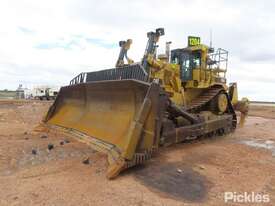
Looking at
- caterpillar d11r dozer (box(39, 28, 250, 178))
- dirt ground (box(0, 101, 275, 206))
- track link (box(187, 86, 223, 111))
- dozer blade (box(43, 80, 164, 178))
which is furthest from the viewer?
track link (box(187, 86, 223, 111))

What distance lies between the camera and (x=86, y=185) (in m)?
4.05

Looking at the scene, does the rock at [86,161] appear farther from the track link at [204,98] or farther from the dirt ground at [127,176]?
the track link at [204,98]

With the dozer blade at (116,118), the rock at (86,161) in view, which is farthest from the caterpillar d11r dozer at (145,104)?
the rock at (86,161)

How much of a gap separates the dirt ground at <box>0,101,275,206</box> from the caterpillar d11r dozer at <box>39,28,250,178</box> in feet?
1.04

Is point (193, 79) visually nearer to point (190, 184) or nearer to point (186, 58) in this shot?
point (186, 58)

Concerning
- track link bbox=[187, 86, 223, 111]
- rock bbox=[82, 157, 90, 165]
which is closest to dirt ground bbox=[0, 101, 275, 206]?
rock bbox=[82, 157, 90, 165]

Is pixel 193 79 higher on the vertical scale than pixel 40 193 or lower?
higher

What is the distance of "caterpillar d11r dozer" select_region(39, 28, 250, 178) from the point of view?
486 cm

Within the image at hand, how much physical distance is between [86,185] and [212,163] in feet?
9.26

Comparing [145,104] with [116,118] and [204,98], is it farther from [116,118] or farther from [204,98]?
[204,98]

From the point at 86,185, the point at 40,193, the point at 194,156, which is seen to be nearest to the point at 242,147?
the point at 194,156

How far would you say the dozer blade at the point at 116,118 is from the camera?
4617mm

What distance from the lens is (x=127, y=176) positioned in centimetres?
451

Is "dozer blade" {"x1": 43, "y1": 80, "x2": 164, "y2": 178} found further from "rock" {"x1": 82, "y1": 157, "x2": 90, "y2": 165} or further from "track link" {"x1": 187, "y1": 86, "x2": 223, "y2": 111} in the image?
"track link" {"x1": 187, "y1": 86, "x2": 223, "y2": 111}
